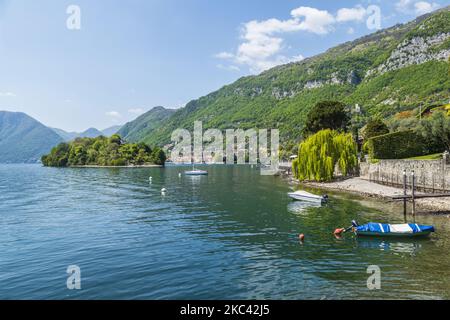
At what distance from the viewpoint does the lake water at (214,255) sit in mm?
18312

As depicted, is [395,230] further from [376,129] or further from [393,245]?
[376,129]

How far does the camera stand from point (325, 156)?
7006cm

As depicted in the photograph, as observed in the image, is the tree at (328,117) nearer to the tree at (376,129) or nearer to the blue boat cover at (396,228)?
the tree at (376,129)

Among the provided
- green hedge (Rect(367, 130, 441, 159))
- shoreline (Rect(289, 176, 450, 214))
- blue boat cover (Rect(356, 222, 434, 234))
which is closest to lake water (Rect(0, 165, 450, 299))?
blue boat cover (Rect(356, 222, 434, 234))

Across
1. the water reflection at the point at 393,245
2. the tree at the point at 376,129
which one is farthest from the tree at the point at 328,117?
the water reflection at the point at 393,245

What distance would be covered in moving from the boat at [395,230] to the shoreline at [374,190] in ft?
40.0

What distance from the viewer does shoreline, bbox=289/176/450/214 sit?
40.0 meters

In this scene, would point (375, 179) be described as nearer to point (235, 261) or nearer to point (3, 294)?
point (235, 261)

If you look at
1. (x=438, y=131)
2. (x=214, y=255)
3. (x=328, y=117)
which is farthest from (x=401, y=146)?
(x=214, y=255)

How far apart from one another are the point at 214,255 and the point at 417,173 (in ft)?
134

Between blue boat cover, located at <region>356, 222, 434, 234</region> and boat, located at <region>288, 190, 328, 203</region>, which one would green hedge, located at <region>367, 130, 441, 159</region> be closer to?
boat, located at <region>288, 190, 328, 203</region>

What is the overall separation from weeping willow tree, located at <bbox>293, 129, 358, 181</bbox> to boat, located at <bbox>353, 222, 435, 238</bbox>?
4113 cm

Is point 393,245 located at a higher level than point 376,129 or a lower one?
lower
